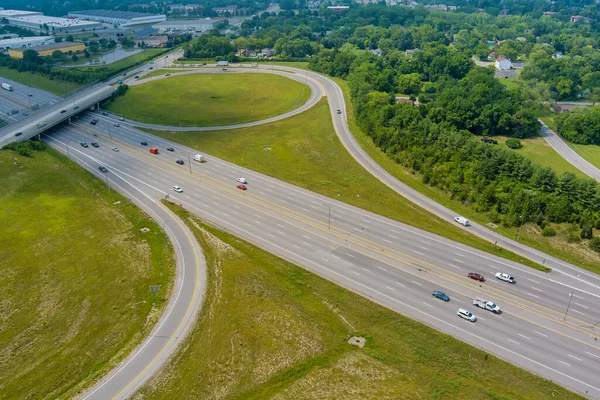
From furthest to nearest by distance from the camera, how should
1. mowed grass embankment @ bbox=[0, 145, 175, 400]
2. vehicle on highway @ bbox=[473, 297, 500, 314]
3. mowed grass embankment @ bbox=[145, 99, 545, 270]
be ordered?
mowed grass embankment @ bbox=[145, 99, 545, 270]
vehicle on highway @ bbox=[473, 297, 500, 314]
mowed grass embankment @ bbox=[0, 145, 175, 400]

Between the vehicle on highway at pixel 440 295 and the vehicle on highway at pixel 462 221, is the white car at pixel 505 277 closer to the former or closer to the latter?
the vehicle on highway at pixel 440 295

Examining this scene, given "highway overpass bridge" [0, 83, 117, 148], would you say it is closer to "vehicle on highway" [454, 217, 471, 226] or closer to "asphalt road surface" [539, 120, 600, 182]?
"vehicle on highway" [454, 217, 471, 226]

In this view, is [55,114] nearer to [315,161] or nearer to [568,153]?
[315,161]

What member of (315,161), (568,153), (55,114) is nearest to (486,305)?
(315,161)

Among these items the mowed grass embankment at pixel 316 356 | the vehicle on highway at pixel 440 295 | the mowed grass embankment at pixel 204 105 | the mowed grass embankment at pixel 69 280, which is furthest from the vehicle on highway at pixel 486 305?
the mowed grass embankment at pixel 204 105

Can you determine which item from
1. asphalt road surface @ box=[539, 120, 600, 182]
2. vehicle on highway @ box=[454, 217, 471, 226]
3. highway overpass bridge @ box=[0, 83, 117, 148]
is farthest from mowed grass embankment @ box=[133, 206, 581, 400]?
highway overpass bridge @ box=[0, 83, 117, 148]

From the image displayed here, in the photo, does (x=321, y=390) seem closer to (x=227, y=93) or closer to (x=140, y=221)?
(x=140, y=221)

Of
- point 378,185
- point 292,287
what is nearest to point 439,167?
point 378,185
